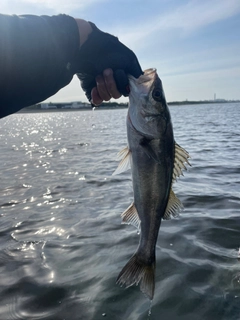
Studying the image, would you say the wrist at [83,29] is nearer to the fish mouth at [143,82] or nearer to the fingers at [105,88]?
the fingers at [105,88]

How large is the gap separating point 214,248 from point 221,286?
1.16 meters

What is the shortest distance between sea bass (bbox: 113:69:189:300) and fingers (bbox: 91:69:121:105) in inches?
7.7

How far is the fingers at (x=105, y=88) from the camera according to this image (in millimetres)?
3416

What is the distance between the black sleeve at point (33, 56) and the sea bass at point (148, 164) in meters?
0.82

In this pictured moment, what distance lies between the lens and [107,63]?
3373mm

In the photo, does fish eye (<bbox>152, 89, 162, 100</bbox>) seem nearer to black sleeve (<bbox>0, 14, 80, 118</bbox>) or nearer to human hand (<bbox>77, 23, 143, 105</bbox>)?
human hand (<bbox>77, 23, 143, 105</bbox>)

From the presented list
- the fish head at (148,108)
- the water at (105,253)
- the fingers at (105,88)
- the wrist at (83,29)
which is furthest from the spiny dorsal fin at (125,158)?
the water at (105,253)

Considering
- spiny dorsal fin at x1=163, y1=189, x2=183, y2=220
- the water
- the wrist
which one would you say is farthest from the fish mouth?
the water

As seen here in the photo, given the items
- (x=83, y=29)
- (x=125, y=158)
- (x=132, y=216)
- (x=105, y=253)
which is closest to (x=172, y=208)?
(x=132, y=216)

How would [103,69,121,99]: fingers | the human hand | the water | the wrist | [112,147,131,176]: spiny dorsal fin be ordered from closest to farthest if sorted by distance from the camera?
the wrist
the human hand
[103,69,121,99]: fingers
[112,147,131,176]: spiny dorsal fin
the water

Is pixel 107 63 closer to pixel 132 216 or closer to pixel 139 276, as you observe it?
pixel 132 216

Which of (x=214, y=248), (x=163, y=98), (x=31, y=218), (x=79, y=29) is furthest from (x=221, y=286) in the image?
(x=31, y=218)

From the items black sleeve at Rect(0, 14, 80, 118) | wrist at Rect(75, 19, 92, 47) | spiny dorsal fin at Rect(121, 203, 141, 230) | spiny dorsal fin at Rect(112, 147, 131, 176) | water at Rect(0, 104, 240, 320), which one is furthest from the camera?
water at Rect(0, 104, 240, 320)

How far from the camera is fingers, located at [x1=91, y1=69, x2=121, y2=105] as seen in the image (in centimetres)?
342
